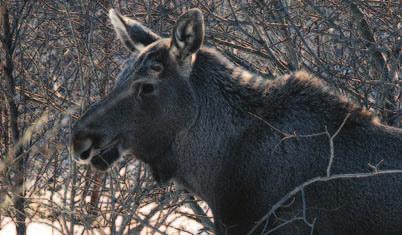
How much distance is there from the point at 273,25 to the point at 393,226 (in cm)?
309

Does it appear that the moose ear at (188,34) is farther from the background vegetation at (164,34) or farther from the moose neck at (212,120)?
the background vegetation at (164,34)

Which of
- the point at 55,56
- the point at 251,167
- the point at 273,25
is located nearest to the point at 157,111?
the point at 251,167

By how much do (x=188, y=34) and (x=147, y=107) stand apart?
0.56 meters

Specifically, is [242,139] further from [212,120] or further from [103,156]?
[103,156]

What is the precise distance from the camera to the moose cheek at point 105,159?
16.8 ft

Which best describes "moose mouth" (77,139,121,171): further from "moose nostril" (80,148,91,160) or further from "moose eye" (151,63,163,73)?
"moose eye" (151,63,163,73)

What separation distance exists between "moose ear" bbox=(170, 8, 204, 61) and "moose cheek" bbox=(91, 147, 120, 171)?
0.79 meters

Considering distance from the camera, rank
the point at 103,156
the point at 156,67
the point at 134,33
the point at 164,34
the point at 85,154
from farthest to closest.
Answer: the point at 164,34 < the point at 134,33 < the point at 156,67 < the point at 103,156 < the point at 85,154

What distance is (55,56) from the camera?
9.89 meters

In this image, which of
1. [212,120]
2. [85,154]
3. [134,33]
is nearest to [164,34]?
A: [134,33]

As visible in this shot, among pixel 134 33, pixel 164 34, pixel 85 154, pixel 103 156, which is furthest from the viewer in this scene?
pixel 164 34

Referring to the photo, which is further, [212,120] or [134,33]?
[134,33]

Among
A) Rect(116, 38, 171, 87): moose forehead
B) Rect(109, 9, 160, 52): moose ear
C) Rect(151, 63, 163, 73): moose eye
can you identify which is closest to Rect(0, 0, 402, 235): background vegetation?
Rect(109, 9, 160, 52): moose ear

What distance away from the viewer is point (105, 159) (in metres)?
5.15
